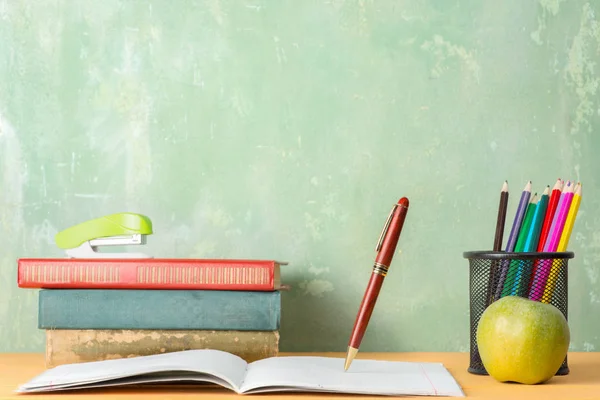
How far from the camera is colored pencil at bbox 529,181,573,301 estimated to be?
90cm

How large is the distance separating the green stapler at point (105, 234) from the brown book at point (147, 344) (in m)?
0.12

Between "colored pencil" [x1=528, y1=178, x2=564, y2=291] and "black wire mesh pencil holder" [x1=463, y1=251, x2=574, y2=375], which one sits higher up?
"colored pencil" [x1=528, y1=178, x2=564, y2=291]

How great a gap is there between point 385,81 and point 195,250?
1.28 feet

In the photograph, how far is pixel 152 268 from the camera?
951 millimetres

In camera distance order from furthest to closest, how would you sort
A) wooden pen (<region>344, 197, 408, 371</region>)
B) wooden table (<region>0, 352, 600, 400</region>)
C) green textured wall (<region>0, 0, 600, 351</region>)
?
1. green textured wall (<region>0, 0, 600, 351</region>)
2. wooden pen (<region>344, 197, 408, 371</region>)
3. wooden table (<region>0, 352, 600, 400</region>)

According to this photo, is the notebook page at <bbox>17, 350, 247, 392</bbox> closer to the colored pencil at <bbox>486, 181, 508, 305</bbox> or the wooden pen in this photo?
the wooden pen

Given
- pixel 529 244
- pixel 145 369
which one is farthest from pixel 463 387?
pixel 145 369

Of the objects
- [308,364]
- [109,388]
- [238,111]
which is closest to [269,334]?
[308,364]

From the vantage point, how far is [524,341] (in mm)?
788

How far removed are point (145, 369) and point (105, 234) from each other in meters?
0.31

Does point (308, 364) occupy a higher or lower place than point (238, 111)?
lower

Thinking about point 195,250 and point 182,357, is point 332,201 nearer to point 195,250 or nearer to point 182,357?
point 195,250

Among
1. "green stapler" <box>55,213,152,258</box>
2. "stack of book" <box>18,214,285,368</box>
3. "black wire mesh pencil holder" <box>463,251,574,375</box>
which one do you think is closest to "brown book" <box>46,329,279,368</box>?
"stack of book" <box>18,214,285,368</box>

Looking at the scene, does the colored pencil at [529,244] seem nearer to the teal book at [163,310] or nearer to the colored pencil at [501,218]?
the colored pencil at [501,218]
